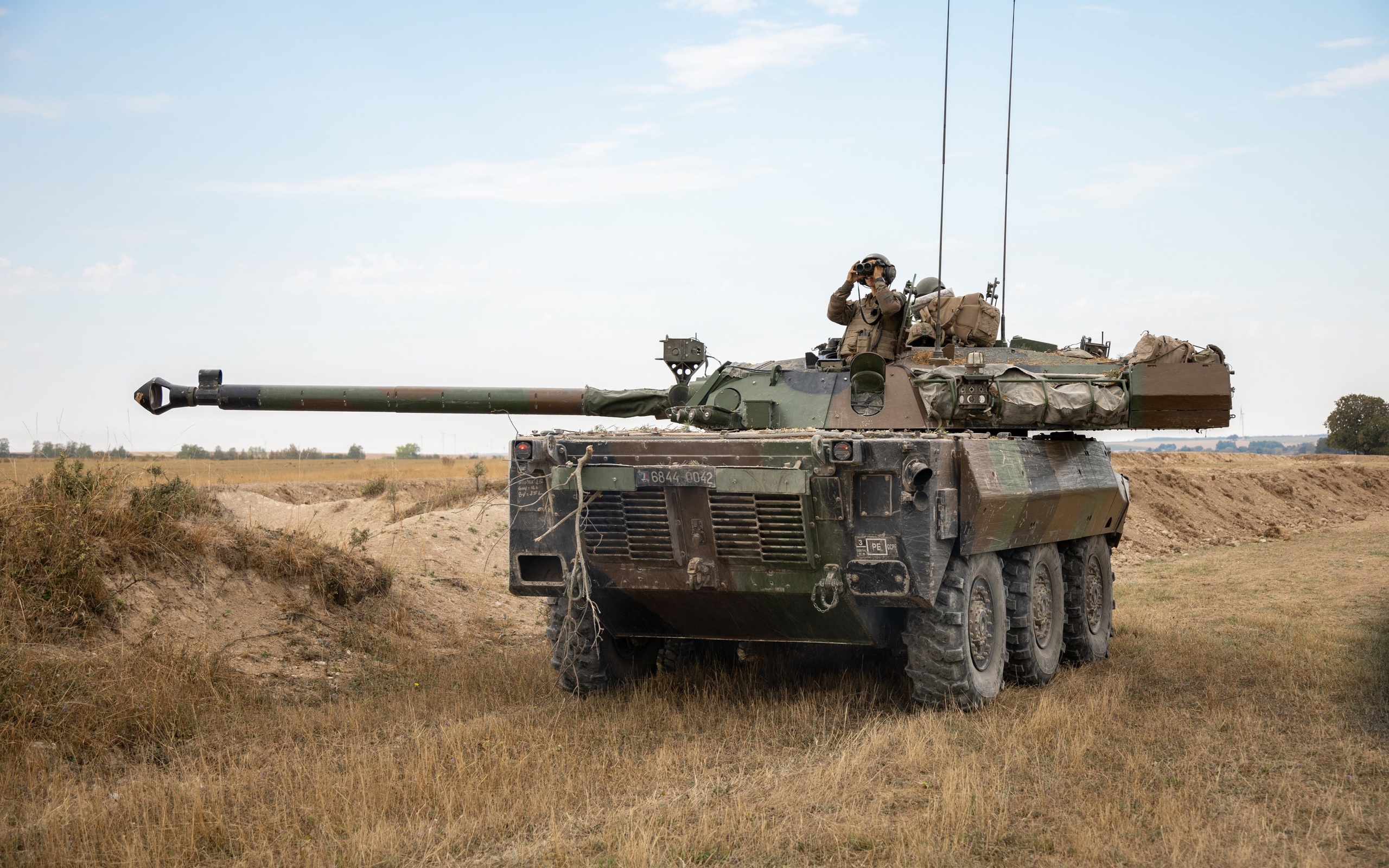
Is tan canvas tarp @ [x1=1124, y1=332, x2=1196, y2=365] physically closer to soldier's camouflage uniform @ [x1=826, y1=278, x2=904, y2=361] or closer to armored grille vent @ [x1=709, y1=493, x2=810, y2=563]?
soldier's camouflage uniform @ [x1=826, y1=278, x2=904, y2=361]

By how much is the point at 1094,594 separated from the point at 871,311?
3.24m

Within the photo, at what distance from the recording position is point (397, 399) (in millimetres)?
10250

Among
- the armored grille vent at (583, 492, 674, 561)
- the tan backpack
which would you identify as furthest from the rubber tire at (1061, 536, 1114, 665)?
the armored grille vent at (583, 492, 674, 561)

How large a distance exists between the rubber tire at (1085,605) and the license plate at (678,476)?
437 cm

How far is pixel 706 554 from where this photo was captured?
7.46 metres

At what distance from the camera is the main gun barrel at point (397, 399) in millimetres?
10117

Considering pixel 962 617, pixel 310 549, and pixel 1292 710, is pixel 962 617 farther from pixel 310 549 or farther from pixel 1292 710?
pixel 310 549

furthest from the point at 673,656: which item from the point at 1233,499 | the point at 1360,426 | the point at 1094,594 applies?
the point at 1360,426

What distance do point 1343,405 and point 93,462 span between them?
50.3 meters

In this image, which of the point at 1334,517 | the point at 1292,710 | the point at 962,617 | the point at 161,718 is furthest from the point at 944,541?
the point at 1334,517

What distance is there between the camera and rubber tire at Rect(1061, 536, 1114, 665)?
10375 millimetres

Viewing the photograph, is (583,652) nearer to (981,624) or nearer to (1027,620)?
(981,624)

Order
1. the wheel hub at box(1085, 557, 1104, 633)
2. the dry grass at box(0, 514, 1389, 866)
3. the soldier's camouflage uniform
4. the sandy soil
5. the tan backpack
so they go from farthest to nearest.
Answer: the wheel hub at box(1085, 557, 1104, 633) → the tan backpack → the soldier's camouflage uniform → the sandy soil → the dry grass at box(0, 514, 1389, 866)

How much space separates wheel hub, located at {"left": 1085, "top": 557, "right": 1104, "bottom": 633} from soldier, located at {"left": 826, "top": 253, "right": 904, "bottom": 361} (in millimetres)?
2661
